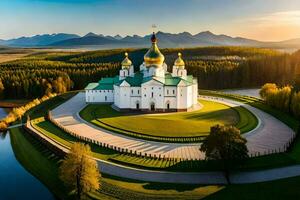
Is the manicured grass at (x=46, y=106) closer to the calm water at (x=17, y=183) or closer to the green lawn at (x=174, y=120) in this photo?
the green lawn at (x=174, y=120)

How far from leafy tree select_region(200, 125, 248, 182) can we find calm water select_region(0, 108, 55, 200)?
46.5 feet

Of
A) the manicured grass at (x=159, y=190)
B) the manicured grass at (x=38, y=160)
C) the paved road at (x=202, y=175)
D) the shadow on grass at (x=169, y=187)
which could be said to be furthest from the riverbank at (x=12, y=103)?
the shadow on grass at (x=169, y=187)

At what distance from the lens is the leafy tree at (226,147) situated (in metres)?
29.1

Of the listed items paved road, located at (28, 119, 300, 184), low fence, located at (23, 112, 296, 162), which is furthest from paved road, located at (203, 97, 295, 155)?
paved road, located at (28, 119, 300, 184)

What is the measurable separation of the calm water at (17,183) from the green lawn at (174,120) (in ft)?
42.3

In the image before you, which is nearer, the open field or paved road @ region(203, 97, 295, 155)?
the open field

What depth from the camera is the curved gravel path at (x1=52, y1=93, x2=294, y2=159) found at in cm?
3534

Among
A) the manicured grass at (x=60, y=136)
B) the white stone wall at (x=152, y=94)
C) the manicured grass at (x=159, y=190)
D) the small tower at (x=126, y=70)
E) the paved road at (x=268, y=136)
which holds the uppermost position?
the small tower at (x=126, y=70)

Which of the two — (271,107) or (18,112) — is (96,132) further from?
(271,107)

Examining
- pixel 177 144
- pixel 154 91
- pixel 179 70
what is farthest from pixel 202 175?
pixel 179 70

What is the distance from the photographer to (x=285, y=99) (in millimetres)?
52531

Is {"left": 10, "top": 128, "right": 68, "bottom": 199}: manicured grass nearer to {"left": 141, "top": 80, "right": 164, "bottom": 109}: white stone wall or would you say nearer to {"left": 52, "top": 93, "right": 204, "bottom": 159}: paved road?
{"left": 52, "top": 93, "right": 204, "bottom": 159}: paved road

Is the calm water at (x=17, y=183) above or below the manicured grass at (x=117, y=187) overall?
below

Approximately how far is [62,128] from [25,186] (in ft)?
46.9
